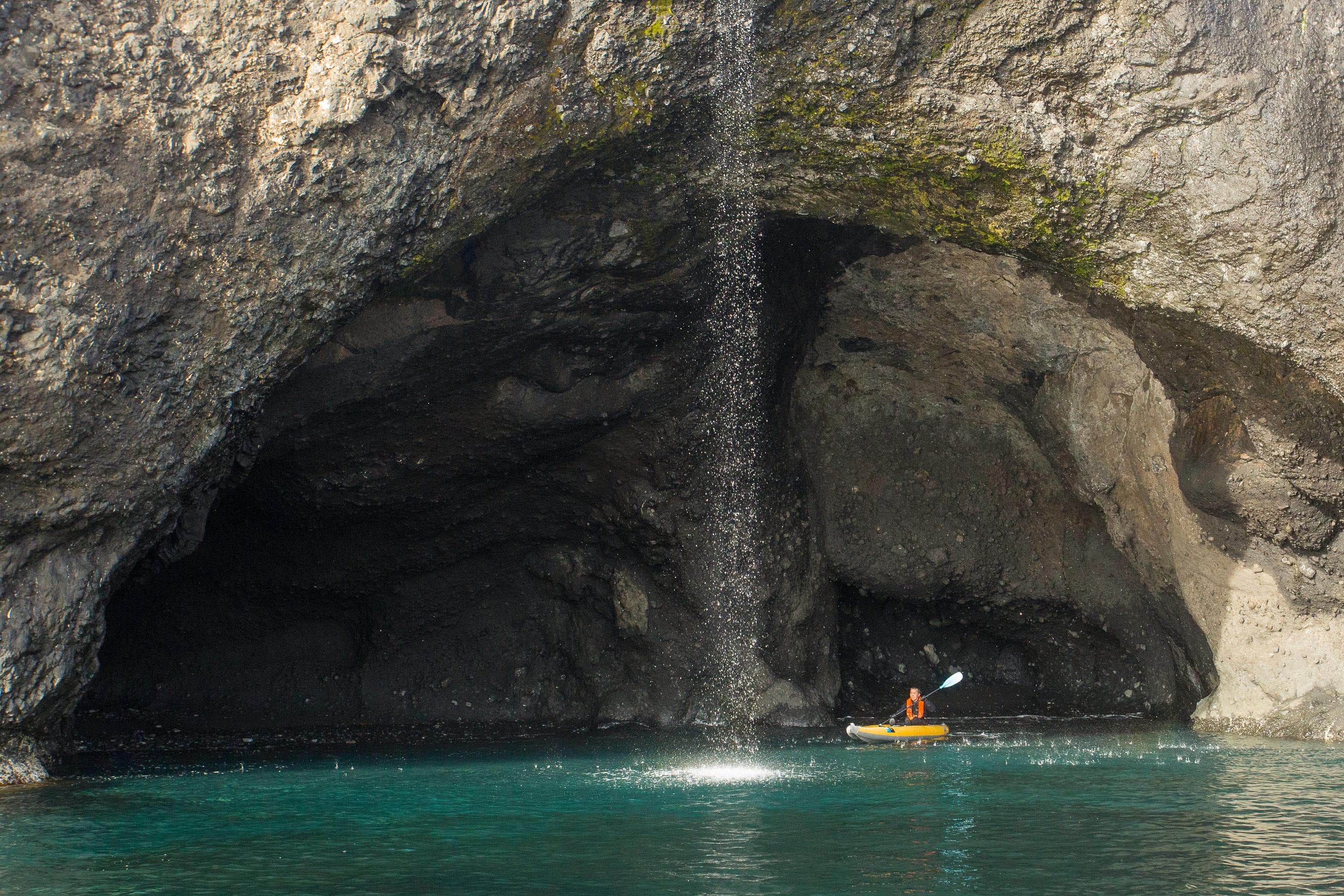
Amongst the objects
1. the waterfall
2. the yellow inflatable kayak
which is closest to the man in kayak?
the yellow inflatable kayak

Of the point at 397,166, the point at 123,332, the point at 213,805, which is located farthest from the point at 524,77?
the point at 213,805

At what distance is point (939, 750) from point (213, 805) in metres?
8.20

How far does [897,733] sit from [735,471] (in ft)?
15.0

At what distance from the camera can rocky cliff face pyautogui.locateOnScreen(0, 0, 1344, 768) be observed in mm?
11828

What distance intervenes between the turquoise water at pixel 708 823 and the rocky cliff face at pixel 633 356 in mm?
2537

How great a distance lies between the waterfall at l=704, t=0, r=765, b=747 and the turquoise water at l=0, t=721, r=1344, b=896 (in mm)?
3801

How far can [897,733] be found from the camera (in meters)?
15.8

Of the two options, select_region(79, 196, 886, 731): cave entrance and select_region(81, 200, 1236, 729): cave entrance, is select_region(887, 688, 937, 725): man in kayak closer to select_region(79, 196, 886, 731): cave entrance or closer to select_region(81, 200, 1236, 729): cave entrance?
select_region(81, 200, 1236, 729): cave entrance

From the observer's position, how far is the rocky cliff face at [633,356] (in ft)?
38.8

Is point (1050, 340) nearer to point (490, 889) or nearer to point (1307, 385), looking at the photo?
point (1307, 385)

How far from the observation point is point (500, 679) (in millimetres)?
19969

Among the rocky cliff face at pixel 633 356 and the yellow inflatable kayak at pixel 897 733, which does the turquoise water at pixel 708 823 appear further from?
the rocky cliff face at pixel 633 356

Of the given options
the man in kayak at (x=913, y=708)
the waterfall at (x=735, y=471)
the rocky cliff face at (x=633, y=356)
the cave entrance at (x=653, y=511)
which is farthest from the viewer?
the man in kayak at (x=913, y=708)

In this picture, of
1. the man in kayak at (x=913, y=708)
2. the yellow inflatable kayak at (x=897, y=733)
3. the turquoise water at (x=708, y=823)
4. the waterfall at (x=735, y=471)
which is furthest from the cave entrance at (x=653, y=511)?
the turquoise water at (x=708, y=823)
